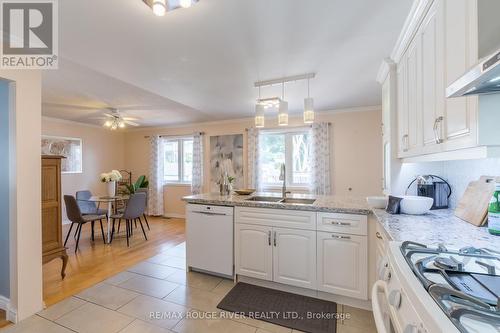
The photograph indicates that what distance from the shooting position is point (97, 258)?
3201 millimetres

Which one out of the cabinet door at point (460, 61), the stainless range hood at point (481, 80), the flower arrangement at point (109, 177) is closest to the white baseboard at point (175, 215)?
the flower arrangement at point (109, 177)

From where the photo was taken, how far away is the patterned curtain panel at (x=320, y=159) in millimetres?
4504

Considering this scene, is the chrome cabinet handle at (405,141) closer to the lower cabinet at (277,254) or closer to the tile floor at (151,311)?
the lower cabinet at (277,254)

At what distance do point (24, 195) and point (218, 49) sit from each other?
211 centimetres

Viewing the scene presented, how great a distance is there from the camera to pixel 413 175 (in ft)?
7.79

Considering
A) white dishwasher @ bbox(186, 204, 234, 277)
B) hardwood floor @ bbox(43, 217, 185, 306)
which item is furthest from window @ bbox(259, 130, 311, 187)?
white dishwasher @ bbox(186, 204, 234, 277)

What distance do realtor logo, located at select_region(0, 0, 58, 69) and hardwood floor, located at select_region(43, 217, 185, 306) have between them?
2.19m

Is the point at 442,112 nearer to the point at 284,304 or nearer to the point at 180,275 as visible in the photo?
the point at 284,304

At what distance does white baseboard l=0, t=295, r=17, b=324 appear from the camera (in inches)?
74.7

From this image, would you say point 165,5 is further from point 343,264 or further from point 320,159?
point 320,159

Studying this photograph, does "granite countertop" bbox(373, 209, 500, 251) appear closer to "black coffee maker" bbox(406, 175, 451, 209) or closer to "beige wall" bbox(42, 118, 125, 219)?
"black coffee maker" bbox(406, 175, 451, 209)

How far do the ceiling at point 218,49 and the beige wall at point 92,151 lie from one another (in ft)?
5.73

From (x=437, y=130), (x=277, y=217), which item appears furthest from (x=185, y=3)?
(x=277, y=217)

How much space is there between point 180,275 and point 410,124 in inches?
111
